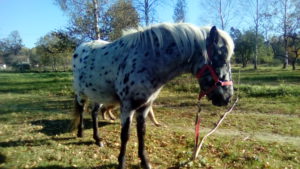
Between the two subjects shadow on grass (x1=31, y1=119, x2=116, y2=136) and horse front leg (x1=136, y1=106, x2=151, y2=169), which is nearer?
horse front leg (x1=136, y1=106, x2=151, y2=169)

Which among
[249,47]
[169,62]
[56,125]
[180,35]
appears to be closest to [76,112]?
[56,125]

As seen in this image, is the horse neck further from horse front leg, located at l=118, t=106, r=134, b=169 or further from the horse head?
horse front leg, located at l=118, t=106, r=134, b=169

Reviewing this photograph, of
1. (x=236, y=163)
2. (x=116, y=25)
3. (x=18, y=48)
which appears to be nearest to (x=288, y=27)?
(x=116, y=25)

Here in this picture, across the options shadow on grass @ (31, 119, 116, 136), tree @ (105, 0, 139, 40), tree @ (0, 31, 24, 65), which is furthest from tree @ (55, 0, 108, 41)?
tree @ (0, 31, 24, 65)

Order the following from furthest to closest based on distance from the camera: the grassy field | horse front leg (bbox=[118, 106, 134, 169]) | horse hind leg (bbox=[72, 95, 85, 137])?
horse hind leg (bbox=[72, 95, 85, 137]), the grassy field, horse front leg (bbox=[118, 106, 134, 169])

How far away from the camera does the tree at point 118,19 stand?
44.3 ft

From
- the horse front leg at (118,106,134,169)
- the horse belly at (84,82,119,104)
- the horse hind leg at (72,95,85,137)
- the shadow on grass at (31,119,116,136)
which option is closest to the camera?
the horse front leg at (118,106,134,169)

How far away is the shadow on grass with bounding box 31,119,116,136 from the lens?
22.0 feet

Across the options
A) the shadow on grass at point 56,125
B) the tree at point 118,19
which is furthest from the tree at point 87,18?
the shadow on grass at point 56,125

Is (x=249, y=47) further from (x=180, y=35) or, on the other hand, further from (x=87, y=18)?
(x=180, y=35)

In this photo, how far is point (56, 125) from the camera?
7.42 meters

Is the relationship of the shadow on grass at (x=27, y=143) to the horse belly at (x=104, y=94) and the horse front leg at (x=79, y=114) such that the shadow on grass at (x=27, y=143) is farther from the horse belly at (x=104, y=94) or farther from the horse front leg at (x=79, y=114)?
the horse belly at (x=104, y=94)

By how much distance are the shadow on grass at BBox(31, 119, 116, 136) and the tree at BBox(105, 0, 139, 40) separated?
22.0 feet

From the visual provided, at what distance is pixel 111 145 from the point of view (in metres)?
5.73
